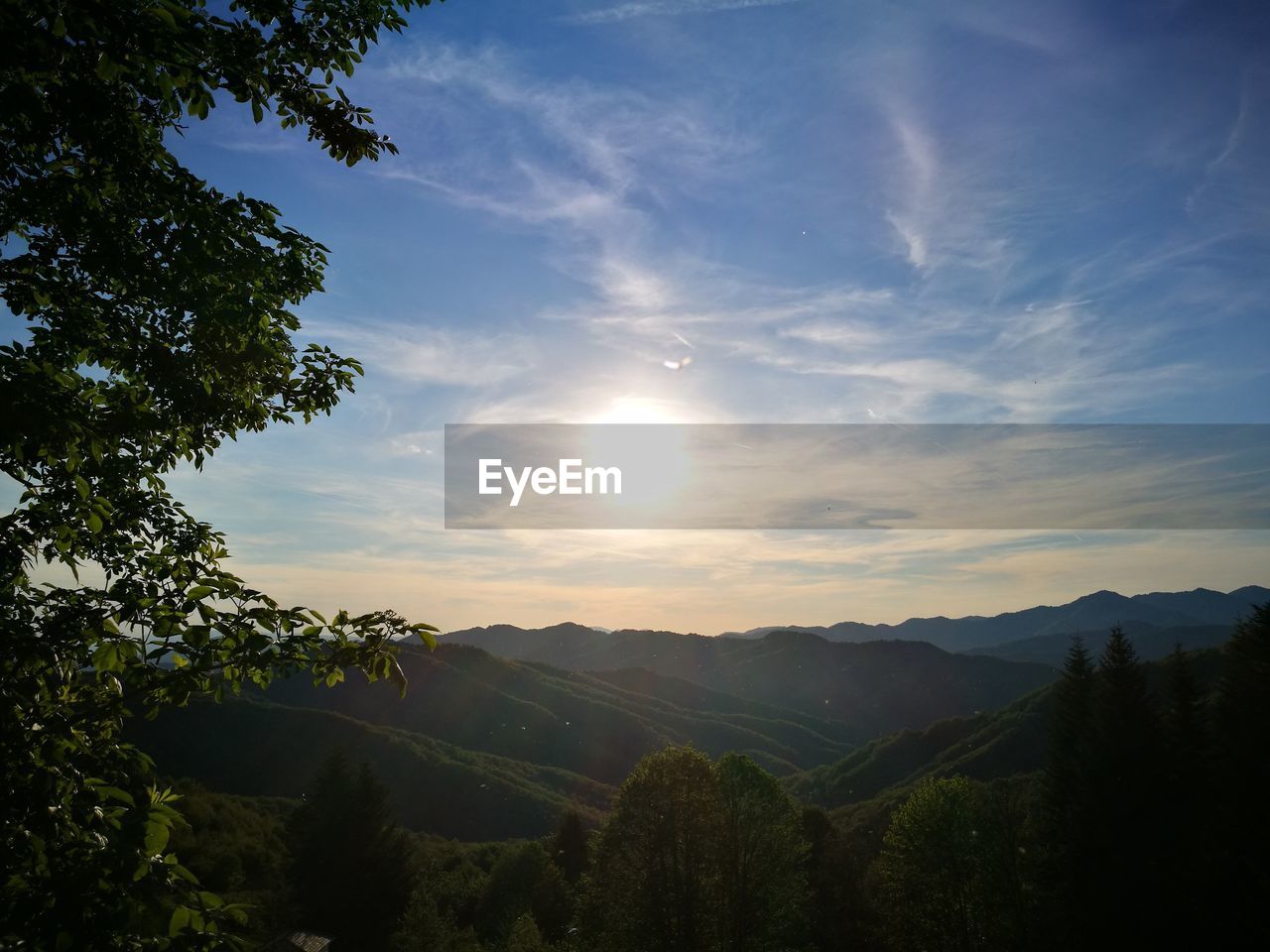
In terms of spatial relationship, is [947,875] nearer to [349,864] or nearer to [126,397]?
[349,864]

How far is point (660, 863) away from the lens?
22922 millimetres

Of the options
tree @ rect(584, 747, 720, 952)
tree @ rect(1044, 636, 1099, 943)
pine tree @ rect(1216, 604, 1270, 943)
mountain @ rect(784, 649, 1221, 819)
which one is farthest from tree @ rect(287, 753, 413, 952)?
mountain @ rect(784, 649, 1221, 819)

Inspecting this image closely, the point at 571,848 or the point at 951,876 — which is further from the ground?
the point at 951,876

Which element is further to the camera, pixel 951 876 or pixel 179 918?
pixel 951 876

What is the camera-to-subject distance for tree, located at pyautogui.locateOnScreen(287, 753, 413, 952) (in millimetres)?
33031

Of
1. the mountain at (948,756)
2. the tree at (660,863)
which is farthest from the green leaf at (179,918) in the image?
the mountain at (948,756)

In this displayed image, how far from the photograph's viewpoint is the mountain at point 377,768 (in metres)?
116

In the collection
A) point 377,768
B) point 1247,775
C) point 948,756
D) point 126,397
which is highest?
point 126,397

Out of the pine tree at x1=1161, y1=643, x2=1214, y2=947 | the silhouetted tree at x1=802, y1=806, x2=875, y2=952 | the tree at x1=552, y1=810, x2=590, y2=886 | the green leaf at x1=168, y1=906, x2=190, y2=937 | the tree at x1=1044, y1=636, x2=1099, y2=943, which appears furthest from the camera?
the tree at x1=552, y1=810, x2=590, y2=886

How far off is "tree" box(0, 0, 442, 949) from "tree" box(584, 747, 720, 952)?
21.6 metres

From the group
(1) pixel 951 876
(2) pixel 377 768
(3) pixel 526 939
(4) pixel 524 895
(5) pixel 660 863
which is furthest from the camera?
(2) pixel 377 768

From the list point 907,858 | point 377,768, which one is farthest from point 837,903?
point 377,768

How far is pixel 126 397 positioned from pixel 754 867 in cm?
2589

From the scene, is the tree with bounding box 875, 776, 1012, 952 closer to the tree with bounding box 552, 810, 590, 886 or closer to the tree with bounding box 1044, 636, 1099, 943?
the tree with bounding box 1044, 636, 1099, 943
